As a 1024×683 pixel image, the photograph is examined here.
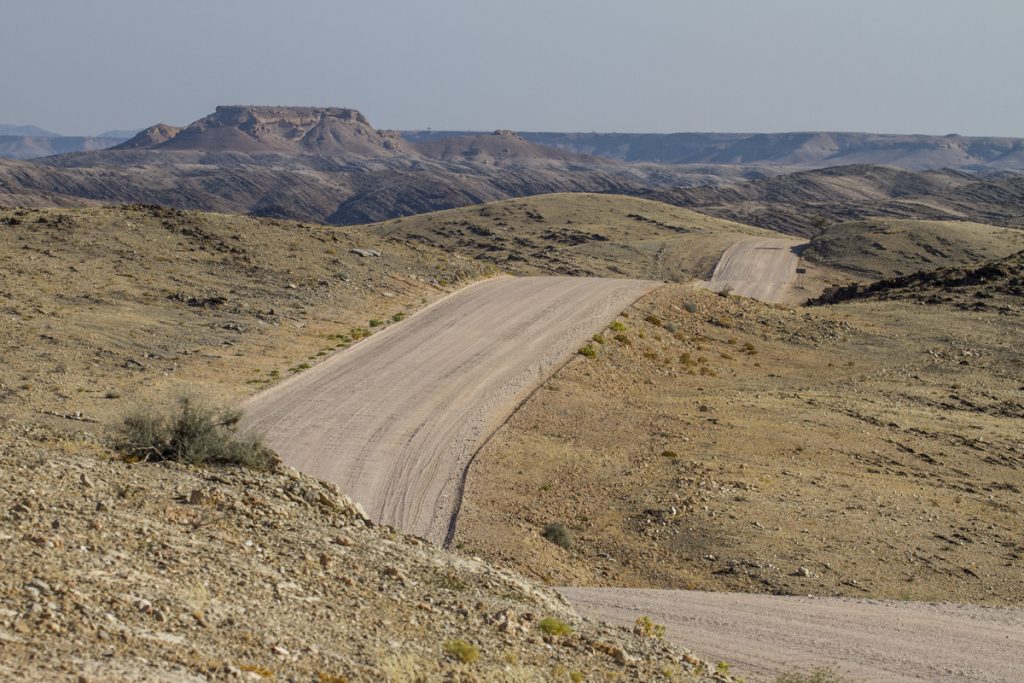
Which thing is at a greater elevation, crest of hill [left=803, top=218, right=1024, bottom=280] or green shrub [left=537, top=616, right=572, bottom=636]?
crest of hill [left=803, top=218, right=1024, bottom=280]

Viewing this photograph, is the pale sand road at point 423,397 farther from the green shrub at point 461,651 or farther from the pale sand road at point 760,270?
the pale sand road at point 760,270

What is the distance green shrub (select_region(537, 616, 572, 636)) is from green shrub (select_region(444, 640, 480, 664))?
1.47m

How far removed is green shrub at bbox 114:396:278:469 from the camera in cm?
1462

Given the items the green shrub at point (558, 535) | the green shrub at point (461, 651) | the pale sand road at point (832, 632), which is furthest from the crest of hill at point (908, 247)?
the green shrub at point (461, 651)

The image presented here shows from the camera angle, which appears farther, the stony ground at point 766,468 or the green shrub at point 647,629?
the stony ground at point 766,468

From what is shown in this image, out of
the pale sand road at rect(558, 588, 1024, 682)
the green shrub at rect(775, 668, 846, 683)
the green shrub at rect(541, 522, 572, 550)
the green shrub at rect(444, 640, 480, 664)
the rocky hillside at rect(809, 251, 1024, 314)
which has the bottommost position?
the green shrub at rect(541, 522, 572, 550)

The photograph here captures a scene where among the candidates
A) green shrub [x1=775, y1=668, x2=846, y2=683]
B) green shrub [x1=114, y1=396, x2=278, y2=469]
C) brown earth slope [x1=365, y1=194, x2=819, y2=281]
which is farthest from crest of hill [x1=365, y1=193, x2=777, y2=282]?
green shrub [x1=775, y1=668, x2=846, y2=683]

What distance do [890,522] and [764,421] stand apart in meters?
6.99

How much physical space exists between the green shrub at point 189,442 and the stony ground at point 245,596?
0.93 metres

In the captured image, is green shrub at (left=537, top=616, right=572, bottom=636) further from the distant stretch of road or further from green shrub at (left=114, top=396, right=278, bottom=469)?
green shrub at (left=114, top=396, right=278, bottom=469)

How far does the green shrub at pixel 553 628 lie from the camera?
36.1ft

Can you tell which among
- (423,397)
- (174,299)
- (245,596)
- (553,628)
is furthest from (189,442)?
(174,299)

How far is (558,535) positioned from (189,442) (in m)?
6.71

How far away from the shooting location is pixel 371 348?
30797 mm
